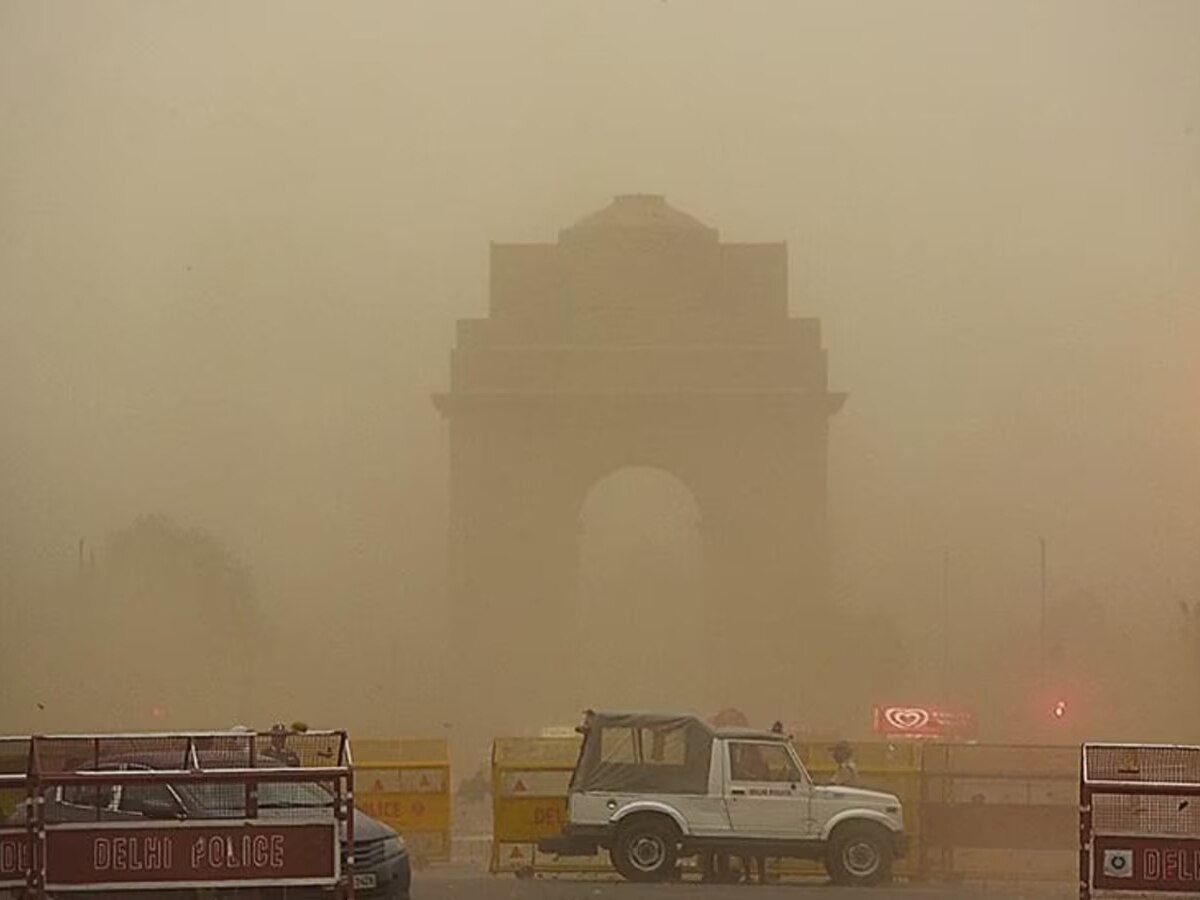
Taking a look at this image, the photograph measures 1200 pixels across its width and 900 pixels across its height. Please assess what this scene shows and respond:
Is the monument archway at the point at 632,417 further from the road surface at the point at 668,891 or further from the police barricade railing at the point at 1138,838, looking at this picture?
the police barricade railing at the point at 1138,838

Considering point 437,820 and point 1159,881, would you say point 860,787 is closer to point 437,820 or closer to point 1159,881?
point 437,820

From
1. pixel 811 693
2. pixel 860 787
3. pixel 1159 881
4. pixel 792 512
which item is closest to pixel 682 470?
pixel 792 512

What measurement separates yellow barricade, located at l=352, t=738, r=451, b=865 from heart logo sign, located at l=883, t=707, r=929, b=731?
13.7 feet

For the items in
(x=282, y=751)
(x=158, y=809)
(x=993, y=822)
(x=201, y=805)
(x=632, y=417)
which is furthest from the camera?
(x=632, y=417)

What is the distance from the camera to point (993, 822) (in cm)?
1486

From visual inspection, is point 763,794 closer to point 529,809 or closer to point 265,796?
point 529,809

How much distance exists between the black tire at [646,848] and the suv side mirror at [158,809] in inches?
166

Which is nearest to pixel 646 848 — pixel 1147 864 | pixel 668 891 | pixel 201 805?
pixel 668 891

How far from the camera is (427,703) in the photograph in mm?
17656

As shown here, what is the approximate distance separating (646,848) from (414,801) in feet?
7.18

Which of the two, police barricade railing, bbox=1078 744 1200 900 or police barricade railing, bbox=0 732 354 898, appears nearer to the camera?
police barricade railing, bbox=0 732 354 898

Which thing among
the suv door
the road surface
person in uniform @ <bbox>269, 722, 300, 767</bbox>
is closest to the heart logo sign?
the road surface

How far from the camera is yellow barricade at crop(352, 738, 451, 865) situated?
14891 millimetres

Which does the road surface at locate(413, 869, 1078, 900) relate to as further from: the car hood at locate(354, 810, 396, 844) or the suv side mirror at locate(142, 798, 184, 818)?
the suv side mirror at locate(142, 798, 184, 818)
